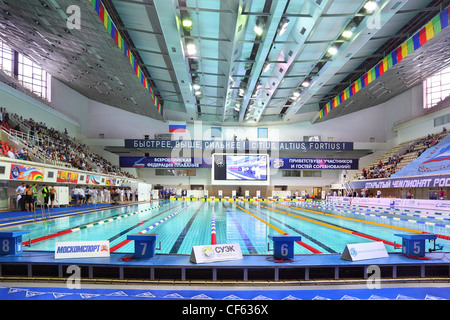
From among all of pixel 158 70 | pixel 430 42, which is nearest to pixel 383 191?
pixel 430 42

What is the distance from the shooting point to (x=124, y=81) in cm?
1975

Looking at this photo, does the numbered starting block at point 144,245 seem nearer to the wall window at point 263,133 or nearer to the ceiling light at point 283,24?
the ceiling light at point 283,24

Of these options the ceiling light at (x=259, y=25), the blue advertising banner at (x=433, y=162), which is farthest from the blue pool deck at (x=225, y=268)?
the blue advertising banner at (x=433, y=162)

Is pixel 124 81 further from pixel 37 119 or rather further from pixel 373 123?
pixel 373 123

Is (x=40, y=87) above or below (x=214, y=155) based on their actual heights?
above

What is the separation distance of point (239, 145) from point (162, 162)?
7.22m

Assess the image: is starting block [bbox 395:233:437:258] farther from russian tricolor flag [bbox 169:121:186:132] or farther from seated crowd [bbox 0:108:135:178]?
russian tricolor flag [bbox 169:121:186:132]

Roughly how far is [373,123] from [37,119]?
2898cm

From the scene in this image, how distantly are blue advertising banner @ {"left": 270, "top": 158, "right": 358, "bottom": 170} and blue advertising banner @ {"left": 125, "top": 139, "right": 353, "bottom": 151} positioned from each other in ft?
3.64

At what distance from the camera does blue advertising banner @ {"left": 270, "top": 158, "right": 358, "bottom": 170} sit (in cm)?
2862

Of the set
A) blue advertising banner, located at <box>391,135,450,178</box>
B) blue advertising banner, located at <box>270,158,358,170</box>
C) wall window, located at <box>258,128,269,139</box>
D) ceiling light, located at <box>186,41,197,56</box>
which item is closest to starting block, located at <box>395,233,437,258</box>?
ceiling light, located at <box>186,41,197,56</box>

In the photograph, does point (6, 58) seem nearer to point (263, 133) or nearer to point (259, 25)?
point (259, 25)

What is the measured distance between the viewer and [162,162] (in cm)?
2834

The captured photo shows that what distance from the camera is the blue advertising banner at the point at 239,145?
28.4 metres
